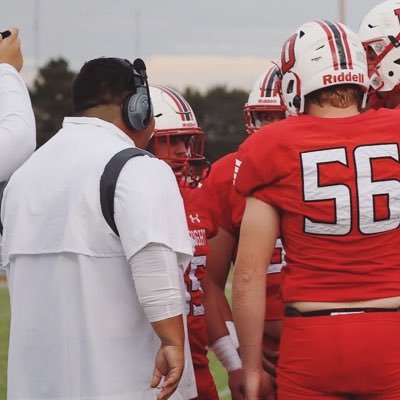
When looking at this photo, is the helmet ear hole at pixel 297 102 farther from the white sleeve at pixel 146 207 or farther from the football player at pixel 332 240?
the white sleeve at pixel 146 207

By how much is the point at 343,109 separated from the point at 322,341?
0.77 m

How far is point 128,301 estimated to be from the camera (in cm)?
357

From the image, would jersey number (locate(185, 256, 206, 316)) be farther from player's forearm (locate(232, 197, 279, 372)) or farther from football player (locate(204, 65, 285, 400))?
player's forearm (locate(232, 197, 279, 372))

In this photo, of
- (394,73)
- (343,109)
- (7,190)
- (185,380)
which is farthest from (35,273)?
(394,73)

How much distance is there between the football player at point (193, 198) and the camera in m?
4.55

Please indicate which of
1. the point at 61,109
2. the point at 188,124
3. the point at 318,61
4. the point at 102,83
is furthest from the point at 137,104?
the point at 61,109

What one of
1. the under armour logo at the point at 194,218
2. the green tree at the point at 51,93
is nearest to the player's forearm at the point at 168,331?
the under armour logo at the point at 194,218

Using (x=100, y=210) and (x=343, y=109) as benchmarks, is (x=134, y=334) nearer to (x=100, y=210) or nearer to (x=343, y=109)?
(x=100, y=210)

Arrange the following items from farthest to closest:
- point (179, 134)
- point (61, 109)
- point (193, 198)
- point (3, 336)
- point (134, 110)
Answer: point (61, 109) → point (3, 336) → point (179, 134) → point (193, 198) → point (134, 110)

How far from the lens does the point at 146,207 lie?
11.2 ft

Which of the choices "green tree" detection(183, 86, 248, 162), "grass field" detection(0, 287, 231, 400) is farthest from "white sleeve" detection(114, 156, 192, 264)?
"green tree" detection(183, 86, 248, 162)

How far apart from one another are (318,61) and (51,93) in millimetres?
31927

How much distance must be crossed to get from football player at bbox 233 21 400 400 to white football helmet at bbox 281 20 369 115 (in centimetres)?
1

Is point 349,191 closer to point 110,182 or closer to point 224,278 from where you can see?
point 110,182
